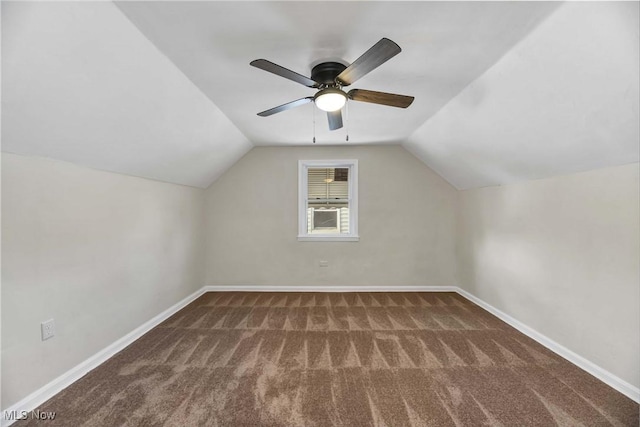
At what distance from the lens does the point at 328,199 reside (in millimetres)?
4688

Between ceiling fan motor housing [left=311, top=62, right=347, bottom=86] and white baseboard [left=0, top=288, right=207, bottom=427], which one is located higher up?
ceiling fan motor housing [left=311, top=62, right=347, bottom=86]

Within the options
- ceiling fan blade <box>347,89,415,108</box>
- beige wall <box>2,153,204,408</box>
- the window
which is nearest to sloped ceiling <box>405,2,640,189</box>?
ceiling fan blade <box>347,89,415,108</box>

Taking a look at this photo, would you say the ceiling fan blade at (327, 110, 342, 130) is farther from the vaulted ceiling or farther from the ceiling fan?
the vaulted ceiling

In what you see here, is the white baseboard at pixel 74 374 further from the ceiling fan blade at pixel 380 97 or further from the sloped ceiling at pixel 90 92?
the ceiling fan blade at pixel 380 97

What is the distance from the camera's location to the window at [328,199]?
4609 millimetres

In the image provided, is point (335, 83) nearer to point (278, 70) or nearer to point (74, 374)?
point (278, 70)

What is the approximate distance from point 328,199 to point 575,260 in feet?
10.3

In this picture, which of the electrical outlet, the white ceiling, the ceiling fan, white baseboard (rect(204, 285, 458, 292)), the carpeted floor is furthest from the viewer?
white baseboard (rect(204, 285, 458, 292))

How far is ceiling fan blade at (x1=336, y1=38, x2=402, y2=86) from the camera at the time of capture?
138cm

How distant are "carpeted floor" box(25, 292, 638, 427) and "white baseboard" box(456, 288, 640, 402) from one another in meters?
0.06

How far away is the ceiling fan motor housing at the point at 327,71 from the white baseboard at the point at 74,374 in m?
2.82

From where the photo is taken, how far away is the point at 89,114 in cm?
186

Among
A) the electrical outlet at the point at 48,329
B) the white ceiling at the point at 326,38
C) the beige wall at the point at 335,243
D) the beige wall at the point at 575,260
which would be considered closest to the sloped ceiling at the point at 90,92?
the white ceiling at the point at 326,38

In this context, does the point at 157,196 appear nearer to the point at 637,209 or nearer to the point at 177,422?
the point at 177,422
